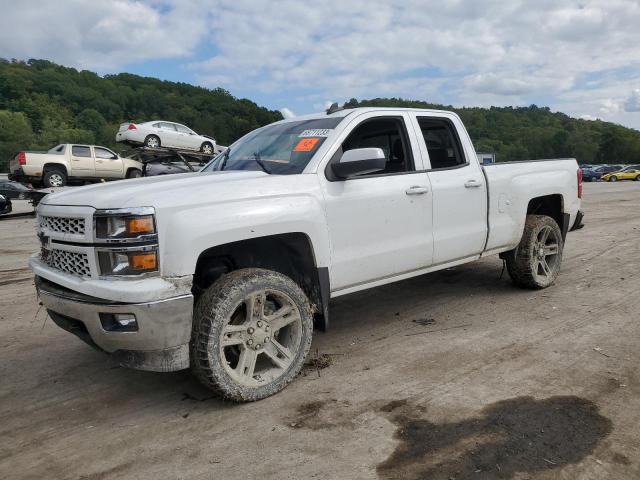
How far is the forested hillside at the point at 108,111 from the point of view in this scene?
7844 cm

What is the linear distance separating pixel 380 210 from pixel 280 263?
880mm

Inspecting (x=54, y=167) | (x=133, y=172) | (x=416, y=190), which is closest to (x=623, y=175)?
(x=133, y=172)

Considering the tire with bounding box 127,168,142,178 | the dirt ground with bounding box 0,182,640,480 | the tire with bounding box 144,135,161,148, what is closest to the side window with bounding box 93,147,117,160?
the tire with bounding box 127,168,142,178

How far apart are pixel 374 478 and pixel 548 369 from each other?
5.95 ft

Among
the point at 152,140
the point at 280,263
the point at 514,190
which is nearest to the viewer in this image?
the point at 280,263

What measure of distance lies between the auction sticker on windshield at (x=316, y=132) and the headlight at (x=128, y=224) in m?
1.59

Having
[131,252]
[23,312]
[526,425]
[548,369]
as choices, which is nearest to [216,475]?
[131,252]

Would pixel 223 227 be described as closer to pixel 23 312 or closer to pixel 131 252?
pixel 131 252

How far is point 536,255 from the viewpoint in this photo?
5672 millimetres

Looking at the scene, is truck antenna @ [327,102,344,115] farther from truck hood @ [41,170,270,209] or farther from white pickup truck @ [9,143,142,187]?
white pickup truck @ [9,143,142,187]

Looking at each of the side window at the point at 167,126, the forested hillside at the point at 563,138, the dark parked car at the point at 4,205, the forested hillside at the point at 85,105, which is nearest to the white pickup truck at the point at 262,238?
the dark parked car at the point at 4,205

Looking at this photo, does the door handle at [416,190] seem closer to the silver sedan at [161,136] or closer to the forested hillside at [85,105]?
the silver sedan at [161,136]

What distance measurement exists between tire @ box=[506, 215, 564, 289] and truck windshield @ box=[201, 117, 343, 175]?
2.66 m

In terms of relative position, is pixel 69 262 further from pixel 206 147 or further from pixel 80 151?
pixel 206 147
